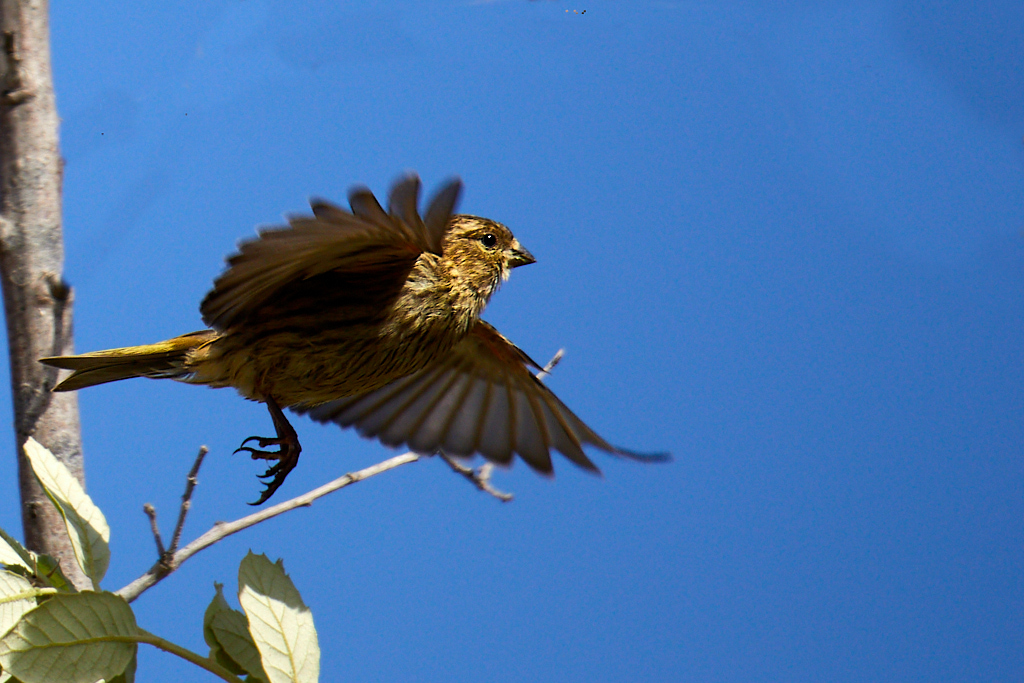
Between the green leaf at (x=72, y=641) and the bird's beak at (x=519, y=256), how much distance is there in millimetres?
1607

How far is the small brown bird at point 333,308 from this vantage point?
2229 millimetres

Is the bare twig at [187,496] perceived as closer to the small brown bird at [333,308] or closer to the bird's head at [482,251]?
the small brown bird at [333,308]

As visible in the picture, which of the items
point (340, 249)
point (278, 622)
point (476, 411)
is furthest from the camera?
point (476, 411)

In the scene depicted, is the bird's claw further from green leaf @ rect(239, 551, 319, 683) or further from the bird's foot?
green leaf @ rect(239, 551, 319, 683)

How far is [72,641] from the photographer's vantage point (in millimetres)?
1731

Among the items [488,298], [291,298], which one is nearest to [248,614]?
[291,298]

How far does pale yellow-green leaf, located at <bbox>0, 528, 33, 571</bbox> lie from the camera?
1.95m

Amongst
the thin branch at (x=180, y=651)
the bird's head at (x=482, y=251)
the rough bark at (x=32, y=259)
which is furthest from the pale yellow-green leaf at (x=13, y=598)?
the bird's head at (x=482, y=251)

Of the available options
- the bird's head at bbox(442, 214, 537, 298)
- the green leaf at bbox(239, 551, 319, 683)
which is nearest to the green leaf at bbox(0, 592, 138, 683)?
the green leaf at bbox(239, 551, 319, 683)

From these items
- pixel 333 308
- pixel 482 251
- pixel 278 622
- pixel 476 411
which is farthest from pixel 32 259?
pixel 476 411

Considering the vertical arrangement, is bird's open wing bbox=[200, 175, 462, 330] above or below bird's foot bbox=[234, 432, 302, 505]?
above

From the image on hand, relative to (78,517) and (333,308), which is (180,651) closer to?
(78,517)

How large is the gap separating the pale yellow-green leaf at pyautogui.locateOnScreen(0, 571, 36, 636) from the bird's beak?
1653 millimetres

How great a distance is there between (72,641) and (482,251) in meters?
1.60
